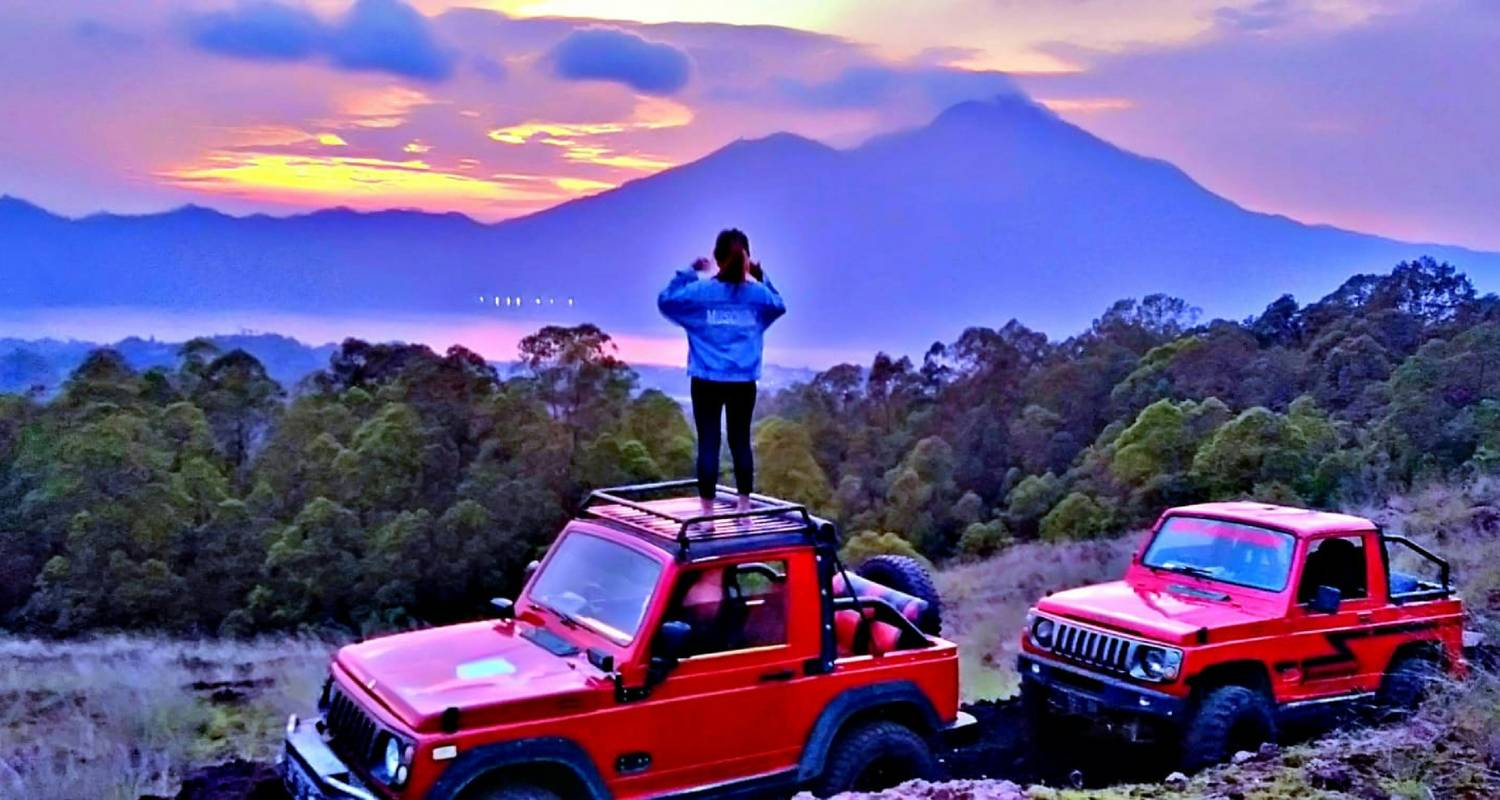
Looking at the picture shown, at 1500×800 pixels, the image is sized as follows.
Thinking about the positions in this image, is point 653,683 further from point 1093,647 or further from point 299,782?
point 1093,647

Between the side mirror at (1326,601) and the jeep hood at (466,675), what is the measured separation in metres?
5.34

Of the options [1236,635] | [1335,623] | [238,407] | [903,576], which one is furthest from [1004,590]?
[238,407]

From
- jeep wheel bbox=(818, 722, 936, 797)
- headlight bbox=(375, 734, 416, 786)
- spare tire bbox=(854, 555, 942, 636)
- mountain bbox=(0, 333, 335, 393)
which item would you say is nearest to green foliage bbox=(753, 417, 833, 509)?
mountain bbox=(0, 333, 335, 393)

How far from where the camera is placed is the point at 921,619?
766 centimetres

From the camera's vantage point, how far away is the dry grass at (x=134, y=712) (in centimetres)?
859

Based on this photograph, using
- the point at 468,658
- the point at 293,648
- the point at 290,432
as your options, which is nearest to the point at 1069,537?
the point at 293,648

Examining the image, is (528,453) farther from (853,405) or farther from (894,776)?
(894,776)

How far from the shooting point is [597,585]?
6953 mm

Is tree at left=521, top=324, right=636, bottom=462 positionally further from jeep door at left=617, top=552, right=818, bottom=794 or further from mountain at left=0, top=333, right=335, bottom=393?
jeep door at left=617, top=552, right=818, bottom=794

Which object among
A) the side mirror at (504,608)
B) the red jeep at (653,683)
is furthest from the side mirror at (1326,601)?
the side mirror at (504,608)

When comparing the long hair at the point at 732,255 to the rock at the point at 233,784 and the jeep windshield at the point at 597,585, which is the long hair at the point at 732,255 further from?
the rock at the point at 233,784

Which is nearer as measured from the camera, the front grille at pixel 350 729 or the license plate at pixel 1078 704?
the front grille at pixel 350 729

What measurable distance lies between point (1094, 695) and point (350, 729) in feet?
16.5

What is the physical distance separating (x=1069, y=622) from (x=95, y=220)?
3731cm
